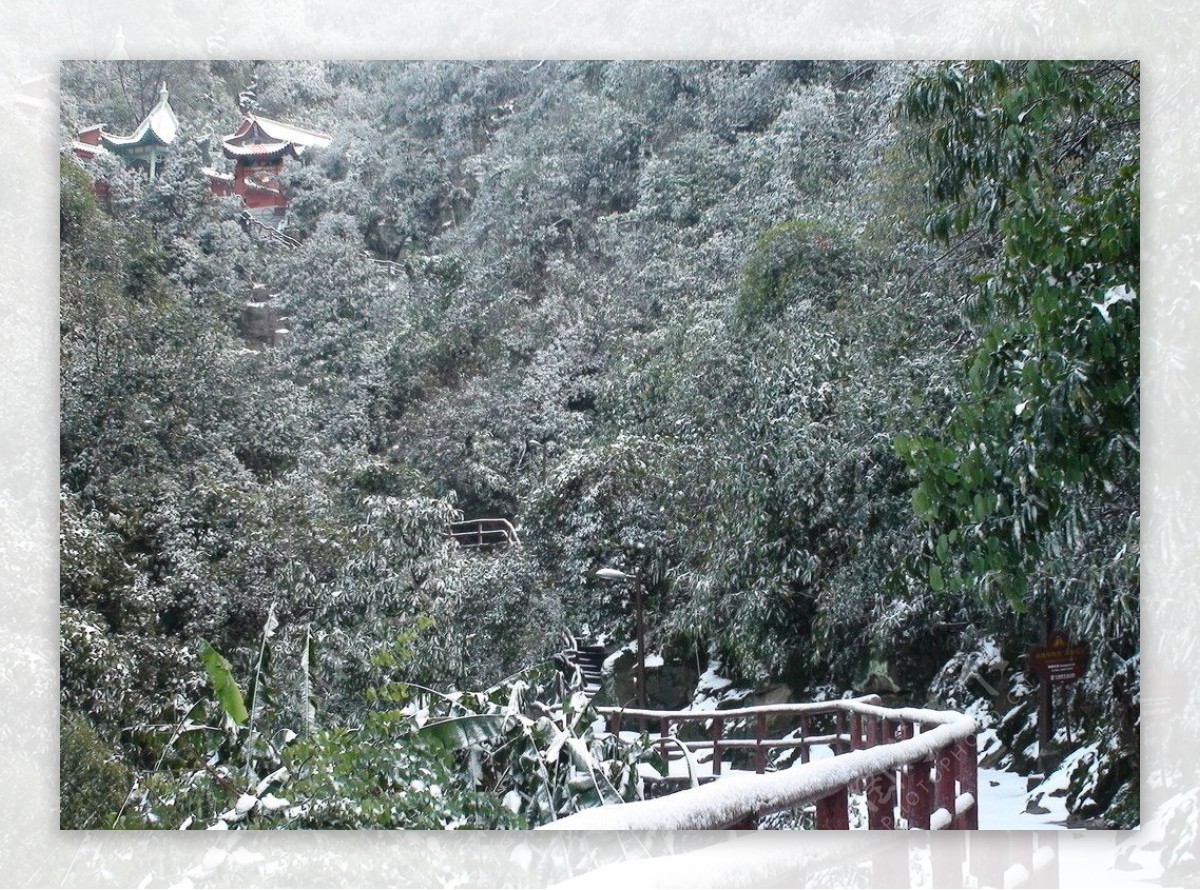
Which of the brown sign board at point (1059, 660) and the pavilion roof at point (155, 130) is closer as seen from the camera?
the brown sign board at point (1059, 660)

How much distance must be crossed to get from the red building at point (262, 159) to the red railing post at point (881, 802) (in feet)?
7.82

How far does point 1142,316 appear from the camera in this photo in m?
3.70

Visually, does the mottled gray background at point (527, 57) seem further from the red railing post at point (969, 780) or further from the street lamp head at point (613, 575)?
the street lamp head at point (613, 575)

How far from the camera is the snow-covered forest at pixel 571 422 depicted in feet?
11.9

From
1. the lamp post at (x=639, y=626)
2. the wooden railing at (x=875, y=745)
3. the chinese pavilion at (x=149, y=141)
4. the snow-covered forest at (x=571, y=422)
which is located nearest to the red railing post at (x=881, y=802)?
the wooden railing at (x=875, y=745)

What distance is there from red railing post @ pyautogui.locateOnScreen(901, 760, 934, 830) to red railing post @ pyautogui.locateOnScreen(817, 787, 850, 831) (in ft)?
0.56

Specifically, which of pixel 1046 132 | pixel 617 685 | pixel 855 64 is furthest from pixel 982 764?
pixel 855 64

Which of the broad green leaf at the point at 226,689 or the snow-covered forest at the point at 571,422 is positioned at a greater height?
the snow-covered forest at the point at 571,422

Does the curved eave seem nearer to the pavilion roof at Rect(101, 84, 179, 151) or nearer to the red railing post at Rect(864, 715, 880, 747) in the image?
the pavilion roof at Rect(101, 84, 179, 151)

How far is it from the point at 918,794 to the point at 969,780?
156mm

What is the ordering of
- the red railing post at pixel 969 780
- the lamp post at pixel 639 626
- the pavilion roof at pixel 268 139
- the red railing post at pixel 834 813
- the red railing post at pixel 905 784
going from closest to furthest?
1. the red railing post at pixel 834 813
2. the red railing post at pixel 905 784
3. the red railing post at pixel 969 780
4. the lamp post at pixel 639 626
5. the pavilion roof at pixel 268 139

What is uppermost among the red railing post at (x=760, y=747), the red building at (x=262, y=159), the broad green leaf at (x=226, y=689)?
the red building at (x=262, y=159)

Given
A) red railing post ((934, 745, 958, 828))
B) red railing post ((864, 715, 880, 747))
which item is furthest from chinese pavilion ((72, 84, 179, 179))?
red railing post ((934, 745, 958, 828))

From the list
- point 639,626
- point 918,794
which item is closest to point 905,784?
point 918,794
